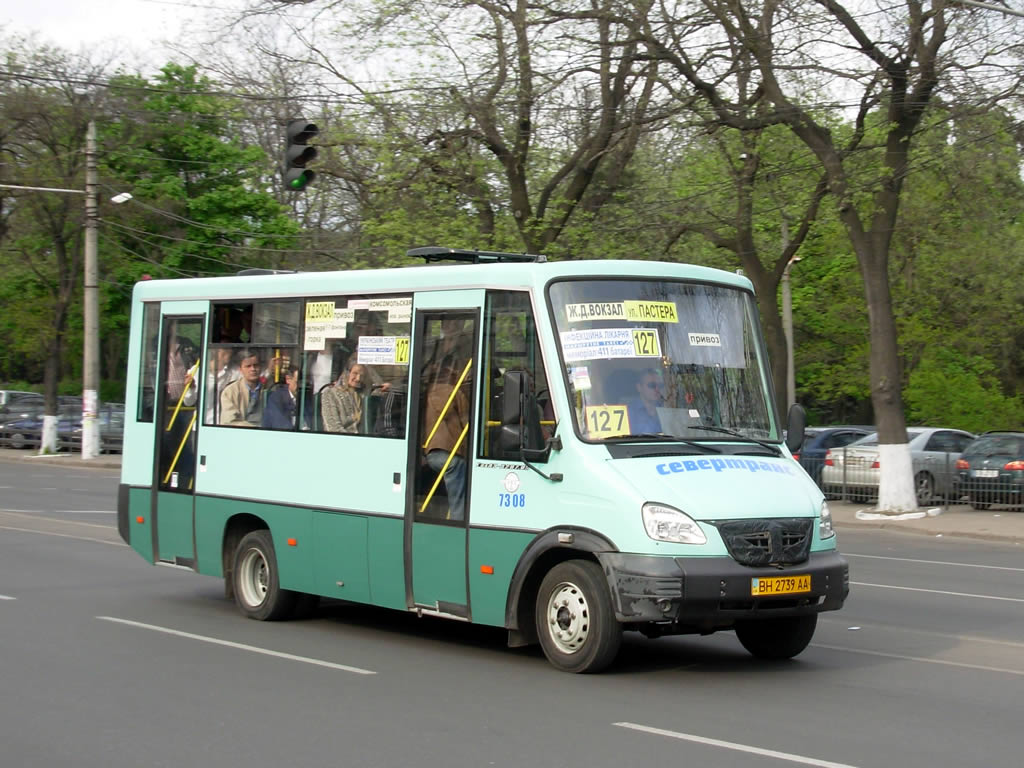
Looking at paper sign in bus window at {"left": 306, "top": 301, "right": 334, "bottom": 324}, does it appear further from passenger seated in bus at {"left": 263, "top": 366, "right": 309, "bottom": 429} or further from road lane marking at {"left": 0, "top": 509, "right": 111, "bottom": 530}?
road lane marking at {"left": 0, "top": 509, "right": 111, "bottom": 530}

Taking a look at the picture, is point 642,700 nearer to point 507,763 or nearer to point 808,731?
point 808,731

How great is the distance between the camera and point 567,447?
28.2 ft

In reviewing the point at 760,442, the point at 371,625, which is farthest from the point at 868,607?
the point at 371,625

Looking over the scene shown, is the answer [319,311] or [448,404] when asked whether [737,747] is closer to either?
[448,404]

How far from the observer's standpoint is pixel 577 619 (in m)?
8.52

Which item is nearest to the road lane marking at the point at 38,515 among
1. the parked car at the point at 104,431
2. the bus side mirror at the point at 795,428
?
the bus side mirror at the point at 795,428

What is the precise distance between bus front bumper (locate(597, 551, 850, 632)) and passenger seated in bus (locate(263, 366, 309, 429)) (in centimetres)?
365

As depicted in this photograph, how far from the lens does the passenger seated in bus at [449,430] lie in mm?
9367

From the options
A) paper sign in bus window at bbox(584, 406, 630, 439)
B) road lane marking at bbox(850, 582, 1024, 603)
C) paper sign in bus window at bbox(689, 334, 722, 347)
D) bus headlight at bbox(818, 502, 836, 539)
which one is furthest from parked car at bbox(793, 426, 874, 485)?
paper sign in bus window at bbox(584, 406, 630, 439)

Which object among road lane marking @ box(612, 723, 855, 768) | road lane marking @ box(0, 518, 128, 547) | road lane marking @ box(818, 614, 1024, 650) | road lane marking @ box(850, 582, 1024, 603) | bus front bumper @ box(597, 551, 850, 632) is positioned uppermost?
bus front bumper @ box(597, 551, 850, 632)

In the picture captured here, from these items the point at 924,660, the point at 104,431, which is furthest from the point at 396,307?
the point at 104,431

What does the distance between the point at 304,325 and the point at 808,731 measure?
5.61m

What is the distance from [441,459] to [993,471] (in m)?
18.5

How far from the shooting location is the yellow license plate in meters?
8.16
